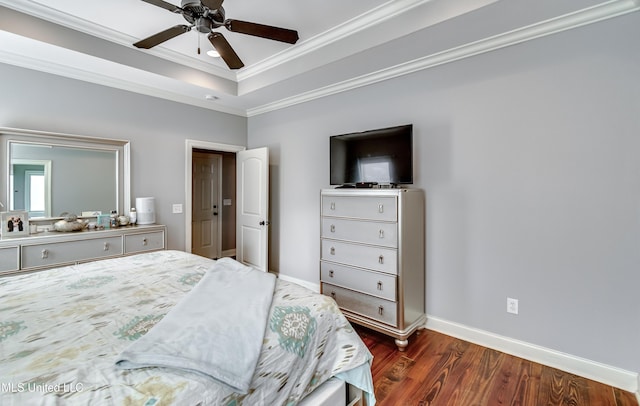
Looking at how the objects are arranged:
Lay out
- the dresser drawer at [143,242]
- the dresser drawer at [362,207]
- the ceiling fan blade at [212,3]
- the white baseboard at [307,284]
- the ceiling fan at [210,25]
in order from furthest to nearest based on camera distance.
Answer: the white baseboard at [307,284], the dresser drawer at [143,242], the dresser drawer at [362,207], the ceiling fan at [210,25], the ceiling fan blade at [212,3]

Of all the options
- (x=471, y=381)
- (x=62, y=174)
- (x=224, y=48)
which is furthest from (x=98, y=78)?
(x=471, y=381)

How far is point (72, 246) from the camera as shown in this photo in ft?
8.57

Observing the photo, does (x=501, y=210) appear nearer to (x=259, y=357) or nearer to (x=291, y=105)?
(x=259, y=357)

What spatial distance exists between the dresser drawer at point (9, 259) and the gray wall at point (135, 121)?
112 cm

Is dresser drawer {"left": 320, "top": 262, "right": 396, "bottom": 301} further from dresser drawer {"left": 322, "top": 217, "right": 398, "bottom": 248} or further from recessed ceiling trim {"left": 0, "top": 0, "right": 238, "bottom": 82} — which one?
recessed ceiling trim {"left": 0, "top": 0, "right": 238, "bottom": 82}

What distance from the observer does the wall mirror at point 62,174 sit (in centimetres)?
263

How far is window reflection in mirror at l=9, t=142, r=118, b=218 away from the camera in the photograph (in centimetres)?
267

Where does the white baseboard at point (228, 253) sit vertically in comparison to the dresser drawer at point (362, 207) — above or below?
below

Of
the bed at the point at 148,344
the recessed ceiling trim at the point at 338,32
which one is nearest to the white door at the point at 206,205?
A: the recessed ceiling trim at the point at 338,32

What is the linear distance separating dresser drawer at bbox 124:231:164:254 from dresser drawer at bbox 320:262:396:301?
182 cm

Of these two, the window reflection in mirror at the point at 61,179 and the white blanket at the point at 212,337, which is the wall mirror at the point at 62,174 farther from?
the white blanket at the point at 212,337

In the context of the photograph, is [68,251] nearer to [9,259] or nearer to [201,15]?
[9,259]

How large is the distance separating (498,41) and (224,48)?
2.10 meters

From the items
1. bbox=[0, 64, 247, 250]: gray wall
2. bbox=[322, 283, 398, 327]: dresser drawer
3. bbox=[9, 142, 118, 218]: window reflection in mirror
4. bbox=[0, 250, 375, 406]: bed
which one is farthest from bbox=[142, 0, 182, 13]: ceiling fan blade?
bbox=[322, 283, 398, 327]: dresser drawer
